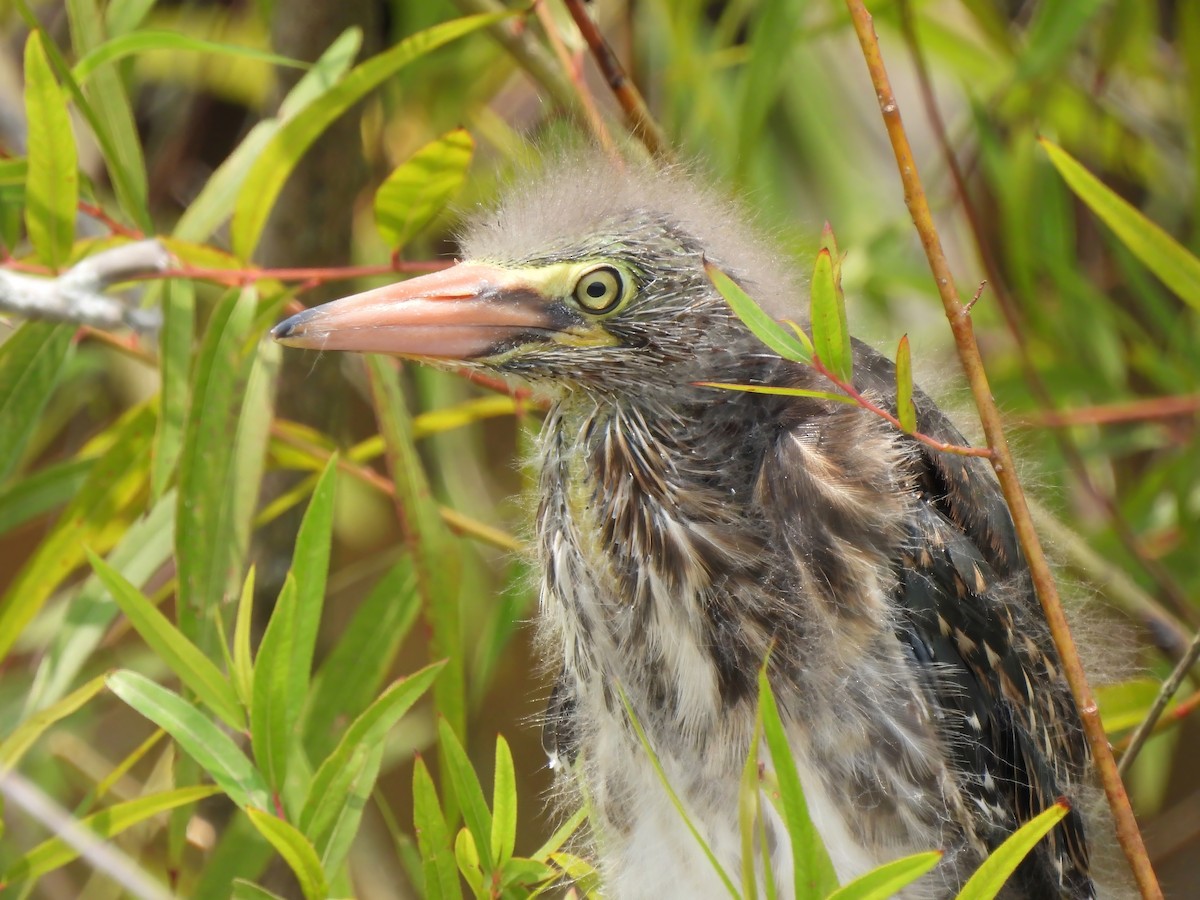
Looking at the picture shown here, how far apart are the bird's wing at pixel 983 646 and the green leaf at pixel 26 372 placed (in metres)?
0.79

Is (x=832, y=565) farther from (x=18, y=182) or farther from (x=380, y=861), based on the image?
(x=380, y=861)

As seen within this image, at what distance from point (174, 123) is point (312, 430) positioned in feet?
3.10

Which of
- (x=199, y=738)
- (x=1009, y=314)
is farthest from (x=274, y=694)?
(x=1009, y=314)

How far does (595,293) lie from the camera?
1311mm

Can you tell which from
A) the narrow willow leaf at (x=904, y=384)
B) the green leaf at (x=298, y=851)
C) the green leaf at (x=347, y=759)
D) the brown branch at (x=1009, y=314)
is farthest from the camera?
the brown branch at (x=1009, y=314)

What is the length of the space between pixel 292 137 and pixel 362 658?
58 cm

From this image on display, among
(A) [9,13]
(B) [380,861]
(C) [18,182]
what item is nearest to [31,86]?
(C) [18,182]

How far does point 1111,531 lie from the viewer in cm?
203

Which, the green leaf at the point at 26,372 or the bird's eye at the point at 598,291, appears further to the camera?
the green leaf at the point at 26,372

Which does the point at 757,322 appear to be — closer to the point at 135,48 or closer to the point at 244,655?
the point at 244,655

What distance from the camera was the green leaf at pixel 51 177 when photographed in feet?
4.22

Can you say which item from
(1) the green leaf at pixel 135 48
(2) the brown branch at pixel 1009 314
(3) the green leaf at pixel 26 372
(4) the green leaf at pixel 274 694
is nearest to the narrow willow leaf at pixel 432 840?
(4) the green leaf at pixel 274 694

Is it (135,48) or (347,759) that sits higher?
(135,48)

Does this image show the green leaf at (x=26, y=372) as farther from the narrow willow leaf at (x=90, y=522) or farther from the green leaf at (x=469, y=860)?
the green leaf at (x=469, y=860)
